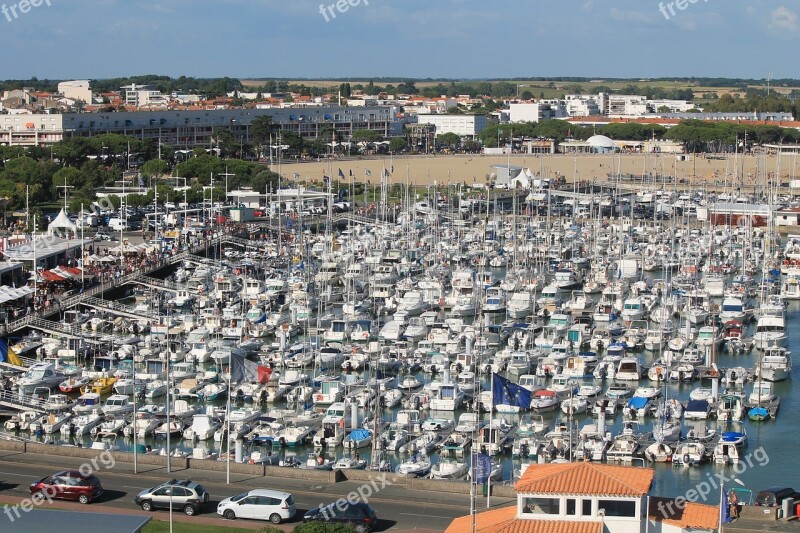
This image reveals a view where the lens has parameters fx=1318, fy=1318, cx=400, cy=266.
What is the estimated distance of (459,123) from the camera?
13100cm

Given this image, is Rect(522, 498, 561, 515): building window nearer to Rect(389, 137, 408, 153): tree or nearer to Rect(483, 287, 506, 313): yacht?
Rect(483, 287, 506, 313): yacht

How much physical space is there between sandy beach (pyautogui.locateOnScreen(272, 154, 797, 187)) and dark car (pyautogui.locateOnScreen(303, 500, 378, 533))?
6631 centimetres

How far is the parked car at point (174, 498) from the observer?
20.0m

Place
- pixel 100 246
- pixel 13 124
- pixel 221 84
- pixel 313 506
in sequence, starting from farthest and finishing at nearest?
pixel 221 84, pixel 13 124, pixel 100 246, pixel 313 506

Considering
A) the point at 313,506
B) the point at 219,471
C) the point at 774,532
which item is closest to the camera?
the point at 774,532

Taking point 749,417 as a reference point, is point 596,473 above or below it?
above

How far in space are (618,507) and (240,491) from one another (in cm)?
742

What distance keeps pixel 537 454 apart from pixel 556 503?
37.0ft

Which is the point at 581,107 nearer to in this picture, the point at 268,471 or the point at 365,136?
the point at 365,136

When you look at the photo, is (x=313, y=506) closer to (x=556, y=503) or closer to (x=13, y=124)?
(x=556, y=503)

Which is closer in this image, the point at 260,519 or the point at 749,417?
the point at 260,519

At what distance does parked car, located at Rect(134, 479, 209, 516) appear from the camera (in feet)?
65.7

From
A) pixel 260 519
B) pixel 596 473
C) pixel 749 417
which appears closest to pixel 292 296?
pixel 749 417

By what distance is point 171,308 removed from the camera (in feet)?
146
